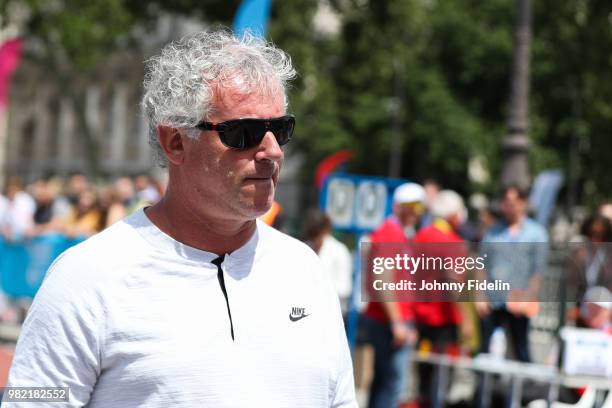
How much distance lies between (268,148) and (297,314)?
37 cm

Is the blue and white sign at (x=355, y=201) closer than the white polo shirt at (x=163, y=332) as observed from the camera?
No

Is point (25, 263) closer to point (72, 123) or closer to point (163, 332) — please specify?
point (163, 332)

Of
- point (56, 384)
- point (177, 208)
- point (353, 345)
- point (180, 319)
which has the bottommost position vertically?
point (353, 345)

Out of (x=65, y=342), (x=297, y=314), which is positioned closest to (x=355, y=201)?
(x=297, y=314)

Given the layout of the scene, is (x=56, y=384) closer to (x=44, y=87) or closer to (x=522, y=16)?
(x=522, y=16)

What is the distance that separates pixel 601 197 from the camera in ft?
55.1

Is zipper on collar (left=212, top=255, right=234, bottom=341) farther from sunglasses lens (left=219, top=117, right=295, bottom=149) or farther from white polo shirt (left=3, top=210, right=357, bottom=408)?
sunglasses lens (left=219, top=117, right=295, bottom=149)

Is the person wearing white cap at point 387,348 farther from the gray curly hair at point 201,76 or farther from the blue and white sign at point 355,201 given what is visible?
the gray curly hair at point 201,76

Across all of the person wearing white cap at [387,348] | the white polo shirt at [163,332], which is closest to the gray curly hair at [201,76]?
the white polo shirt at [163,332]

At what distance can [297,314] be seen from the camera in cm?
246

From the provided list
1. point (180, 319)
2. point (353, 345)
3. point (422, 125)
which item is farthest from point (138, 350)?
point (422, 125)

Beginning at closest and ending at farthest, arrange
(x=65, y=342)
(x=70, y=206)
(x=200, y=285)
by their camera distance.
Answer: (x=65, y=342), (x=200, y=285), (x=70, y=206)

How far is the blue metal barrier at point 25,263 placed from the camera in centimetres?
1347

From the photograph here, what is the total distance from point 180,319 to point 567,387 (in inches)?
200
